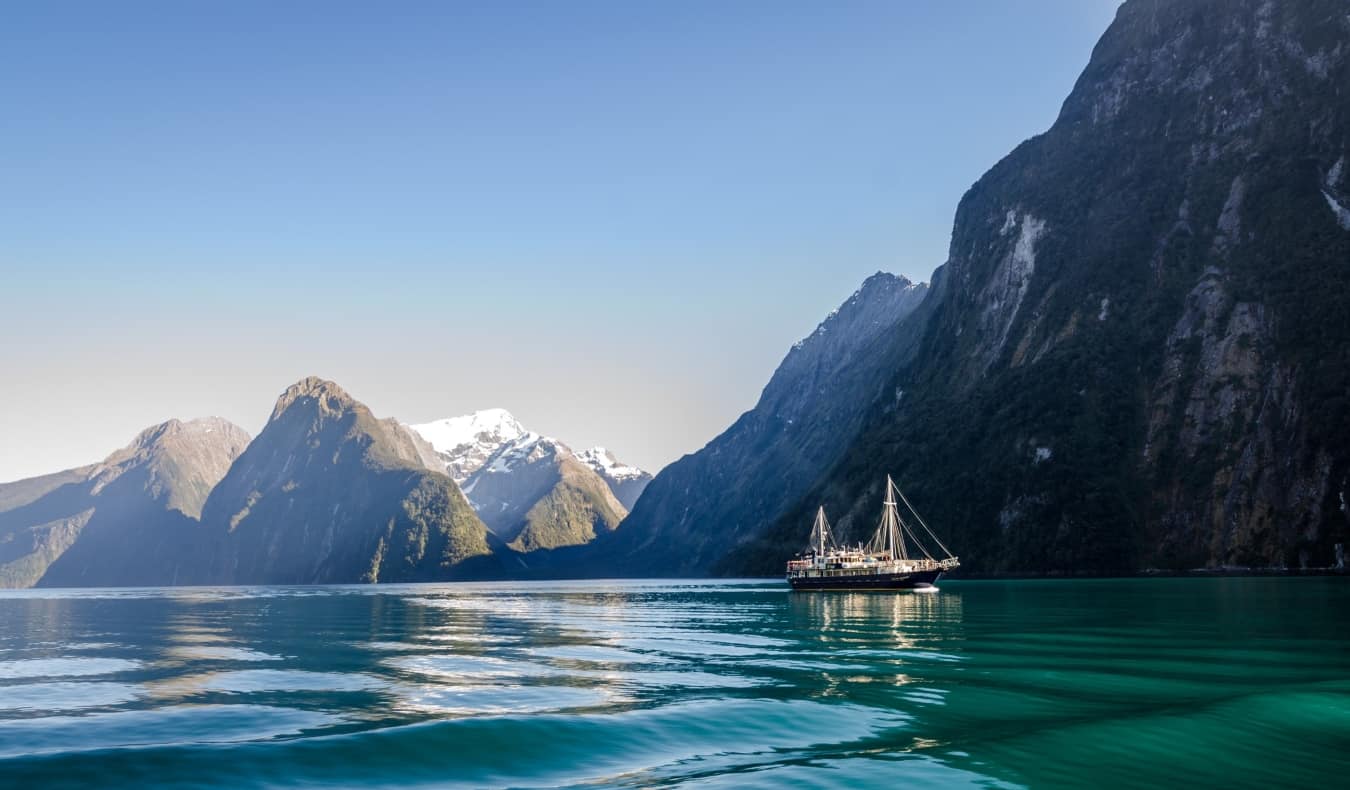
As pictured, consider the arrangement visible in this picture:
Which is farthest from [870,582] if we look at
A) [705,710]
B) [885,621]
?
[705,710]

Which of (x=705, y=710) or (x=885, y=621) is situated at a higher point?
(x=705, y=710)

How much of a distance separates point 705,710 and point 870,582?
13359 cm

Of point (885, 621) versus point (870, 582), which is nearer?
point (885, 621)

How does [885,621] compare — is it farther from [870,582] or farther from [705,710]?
[870,582]

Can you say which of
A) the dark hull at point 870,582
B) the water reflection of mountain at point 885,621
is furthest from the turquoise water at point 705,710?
the dark hull at point 870,582

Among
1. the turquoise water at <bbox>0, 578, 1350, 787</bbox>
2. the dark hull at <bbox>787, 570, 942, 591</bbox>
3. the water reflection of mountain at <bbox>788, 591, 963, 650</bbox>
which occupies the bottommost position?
the dark hull at <bbox>787, 570, 942, 591</bbox>

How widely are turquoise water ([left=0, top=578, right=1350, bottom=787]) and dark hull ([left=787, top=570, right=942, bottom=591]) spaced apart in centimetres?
8862

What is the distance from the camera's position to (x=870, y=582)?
527ft

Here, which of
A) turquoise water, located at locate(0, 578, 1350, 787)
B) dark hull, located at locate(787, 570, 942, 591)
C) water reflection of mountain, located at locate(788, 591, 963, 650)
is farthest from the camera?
dark hull, located at locate(787, 570, 942, 591)

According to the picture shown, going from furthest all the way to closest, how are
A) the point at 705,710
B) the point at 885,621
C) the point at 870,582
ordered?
the point at 870,582
the point at 885,621
the point at 705,710

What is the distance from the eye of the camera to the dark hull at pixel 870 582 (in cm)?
15562

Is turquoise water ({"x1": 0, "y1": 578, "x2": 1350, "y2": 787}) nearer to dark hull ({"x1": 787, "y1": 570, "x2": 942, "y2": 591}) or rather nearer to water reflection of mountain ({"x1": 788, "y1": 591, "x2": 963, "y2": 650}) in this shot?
water reflection of mountain ({"x1": 788, "y1": 591, "x2": 963, "y2": 650})

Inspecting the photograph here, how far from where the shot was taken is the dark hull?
511ft

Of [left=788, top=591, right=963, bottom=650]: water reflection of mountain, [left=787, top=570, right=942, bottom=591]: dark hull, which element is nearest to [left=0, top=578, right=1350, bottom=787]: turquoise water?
[left=788, top=591, right=963, bottom=650]: water reflection of mountain
